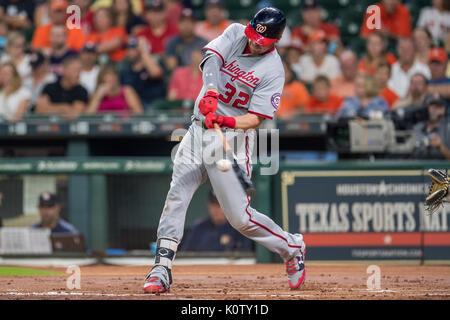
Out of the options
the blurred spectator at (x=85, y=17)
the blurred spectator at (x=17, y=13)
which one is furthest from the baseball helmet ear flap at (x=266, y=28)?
the blurred spectator at (x=17, y=13)

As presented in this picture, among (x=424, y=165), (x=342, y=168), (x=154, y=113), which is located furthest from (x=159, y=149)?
(x=424, y=165)

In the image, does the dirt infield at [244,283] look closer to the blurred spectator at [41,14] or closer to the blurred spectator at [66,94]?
the blurred spectator at [66,94]

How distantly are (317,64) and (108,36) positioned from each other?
2930mm

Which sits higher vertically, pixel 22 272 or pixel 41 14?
pixel 41 14

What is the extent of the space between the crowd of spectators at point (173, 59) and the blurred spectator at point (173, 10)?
0.01 metres

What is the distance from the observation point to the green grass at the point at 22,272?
6500 mm

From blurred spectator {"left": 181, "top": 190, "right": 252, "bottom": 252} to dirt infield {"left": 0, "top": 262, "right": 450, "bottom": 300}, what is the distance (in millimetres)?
251

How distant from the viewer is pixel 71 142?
8.01 meters

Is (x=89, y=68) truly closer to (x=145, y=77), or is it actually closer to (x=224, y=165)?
(x=145, y=77)

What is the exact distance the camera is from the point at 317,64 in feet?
30.5

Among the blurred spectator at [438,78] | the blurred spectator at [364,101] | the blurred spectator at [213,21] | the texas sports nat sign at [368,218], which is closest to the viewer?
the texas sports nat sign at [368,218]

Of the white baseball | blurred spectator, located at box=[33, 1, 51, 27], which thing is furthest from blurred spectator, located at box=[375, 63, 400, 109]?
blurred spectator, located at box=[33, 1, 51, 27]

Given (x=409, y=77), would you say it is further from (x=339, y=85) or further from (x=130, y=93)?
(x=130, y=93)

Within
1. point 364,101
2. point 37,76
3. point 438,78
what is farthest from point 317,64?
point 37,76
